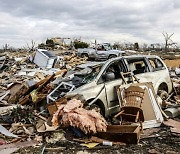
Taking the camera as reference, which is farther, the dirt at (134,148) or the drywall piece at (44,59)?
the drywall piece at (44,59)

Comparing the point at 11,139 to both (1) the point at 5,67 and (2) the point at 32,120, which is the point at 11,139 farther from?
(1) the point at 5,67

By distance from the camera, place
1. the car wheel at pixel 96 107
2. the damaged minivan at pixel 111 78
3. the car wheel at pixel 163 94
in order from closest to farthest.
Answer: the car wheel at pixel 96 107 < the damaged minivan at pixel 111 78 < the car wheel at pixel 163 94

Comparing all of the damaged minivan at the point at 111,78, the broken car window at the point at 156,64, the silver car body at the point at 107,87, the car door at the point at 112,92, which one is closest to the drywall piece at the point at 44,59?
the broken car window at the point at 156,64

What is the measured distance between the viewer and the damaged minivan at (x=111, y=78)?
8625 mm

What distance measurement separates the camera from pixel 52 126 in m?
7.64

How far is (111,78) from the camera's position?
9156 millimetres

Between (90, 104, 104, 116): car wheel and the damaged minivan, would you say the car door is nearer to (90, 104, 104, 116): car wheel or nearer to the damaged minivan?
the damaged minivan

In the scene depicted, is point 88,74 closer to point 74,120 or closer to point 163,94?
point 74,120

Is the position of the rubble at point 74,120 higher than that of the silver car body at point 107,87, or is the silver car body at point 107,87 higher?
the silver car body at point 107,87

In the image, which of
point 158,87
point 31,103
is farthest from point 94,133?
point 158,87

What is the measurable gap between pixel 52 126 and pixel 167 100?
194 inches

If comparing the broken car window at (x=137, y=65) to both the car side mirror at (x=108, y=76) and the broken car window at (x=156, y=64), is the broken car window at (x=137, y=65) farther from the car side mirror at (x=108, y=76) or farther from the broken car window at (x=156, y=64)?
the car side mirror at (x=108, y=76)

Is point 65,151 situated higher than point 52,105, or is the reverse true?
point 52,105

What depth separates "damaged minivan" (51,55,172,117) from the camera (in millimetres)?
8625
